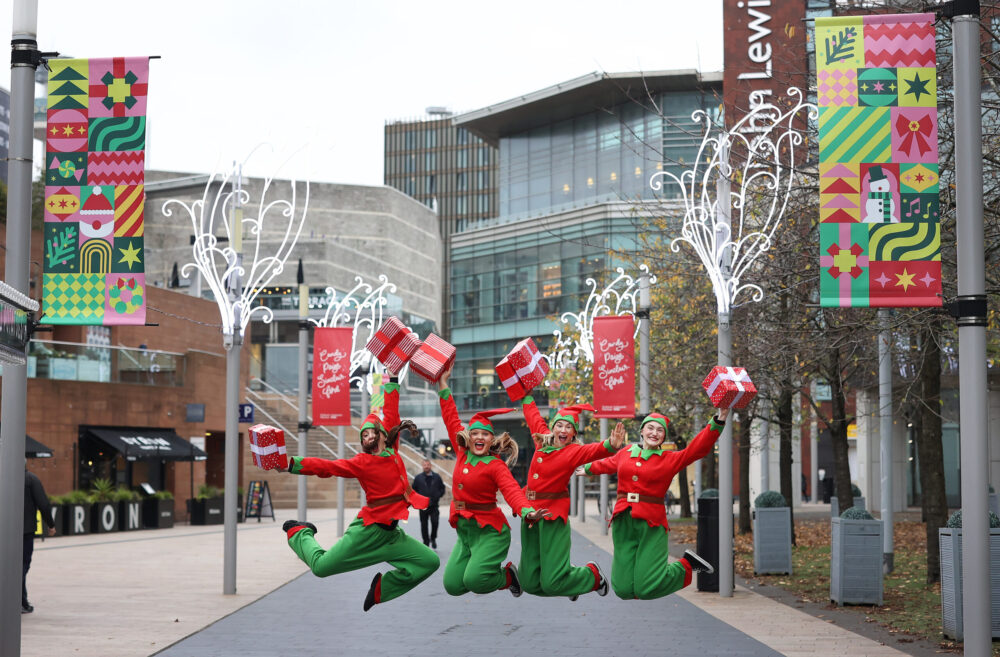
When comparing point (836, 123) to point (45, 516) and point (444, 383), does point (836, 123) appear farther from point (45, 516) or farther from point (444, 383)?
point (45, 516)

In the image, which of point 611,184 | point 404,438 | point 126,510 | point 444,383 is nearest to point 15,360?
point 444,383

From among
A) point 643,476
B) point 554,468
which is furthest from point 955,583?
point 554,468

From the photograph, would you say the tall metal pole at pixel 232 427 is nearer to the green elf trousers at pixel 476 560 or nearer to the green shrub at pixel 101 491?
the green elf trousers at pixel 476 560

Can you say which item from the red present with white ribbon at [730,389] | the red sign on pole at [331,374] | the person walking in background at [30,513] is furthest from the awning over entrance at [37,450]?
the red present with white ribbon at [730,389]

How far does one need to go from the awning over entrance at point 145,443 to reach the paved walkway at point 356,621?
1531cm

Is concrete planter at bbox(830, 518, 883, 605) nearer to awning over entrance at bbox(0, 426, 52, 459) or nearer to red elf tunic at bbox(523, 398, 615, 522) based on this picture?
red elf tunic at bbox(523, 398, 615, 522)

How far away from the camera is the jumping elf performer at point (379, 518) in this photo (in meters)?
9.78

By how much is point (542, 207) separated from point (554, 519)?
232 ft

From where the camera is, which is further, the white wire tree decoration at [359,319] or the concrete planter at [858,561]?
the white wire tree decoration at [359,319]

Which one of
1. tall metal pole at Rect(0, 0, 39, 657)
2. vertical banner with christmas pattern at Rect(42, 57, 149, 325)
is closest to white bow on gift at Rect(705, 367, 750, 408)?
vertical banner with christmas pattern at Rect(42, 57, 149, 325)

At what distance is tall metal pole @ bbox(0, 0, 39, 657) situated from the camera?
377 inches

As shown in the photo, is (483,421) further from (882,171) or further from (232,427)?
(232,427)

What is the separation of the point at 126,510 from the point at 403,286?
73067 millimetres

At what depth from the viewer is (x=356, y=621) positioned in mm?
16156
